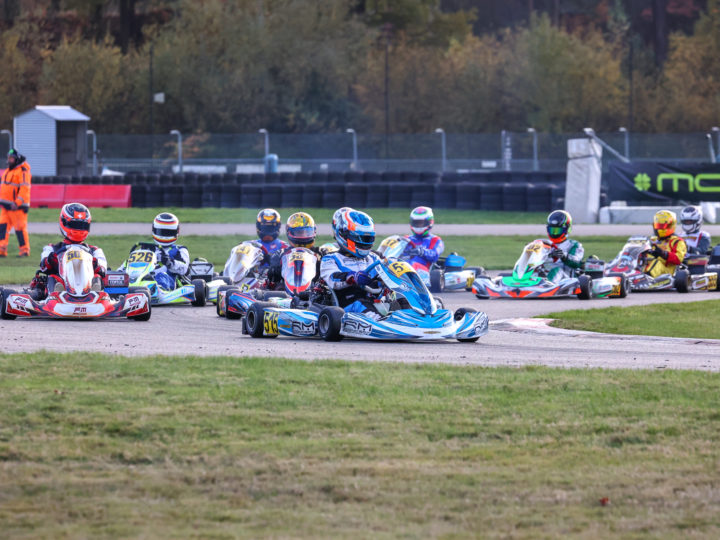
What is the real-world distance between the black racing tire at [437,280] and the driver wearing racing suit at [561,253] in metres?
1.59

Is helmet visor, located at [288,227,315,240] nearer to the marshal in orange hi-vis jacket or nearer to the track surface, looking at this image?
the track surface

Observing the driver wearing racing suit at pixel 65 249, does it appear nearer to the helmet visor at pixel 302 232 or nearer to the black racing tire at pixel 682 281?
the helmet visor at pixel 302 232

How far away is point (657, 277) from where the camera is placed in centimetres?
1755

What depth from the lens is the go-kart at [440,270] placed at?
1748cm

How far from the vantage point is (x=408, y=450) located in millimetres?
6629

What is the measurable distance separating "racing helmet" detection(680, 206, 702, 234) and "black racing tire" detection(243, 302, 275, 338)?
8980mm

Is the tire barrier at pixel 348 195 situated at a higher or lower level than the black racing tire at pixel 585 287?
higher

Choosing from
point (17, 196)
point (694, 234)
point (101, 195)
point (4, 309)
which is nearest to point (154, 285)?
point (4, 309)

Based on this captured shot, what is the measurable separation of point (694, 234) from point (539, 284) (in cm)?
402

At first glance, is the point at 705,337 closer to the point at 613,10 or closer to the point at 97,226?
the point at 97,226

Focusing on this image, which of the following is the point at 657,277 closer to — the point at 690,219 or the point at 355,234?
the point at 690,219

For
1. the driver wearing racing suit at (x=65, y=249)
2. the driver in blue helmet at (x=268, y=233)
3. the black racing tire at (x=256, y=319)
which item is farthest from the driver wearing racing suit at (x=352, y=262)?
the driver in blue helmet at (x=268, y=233)

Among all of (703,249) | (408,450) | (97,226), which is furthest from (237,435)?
(97,226)

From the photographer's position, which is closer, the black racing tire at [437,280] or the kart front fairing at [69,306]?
the kart front fairing at [69,306]
